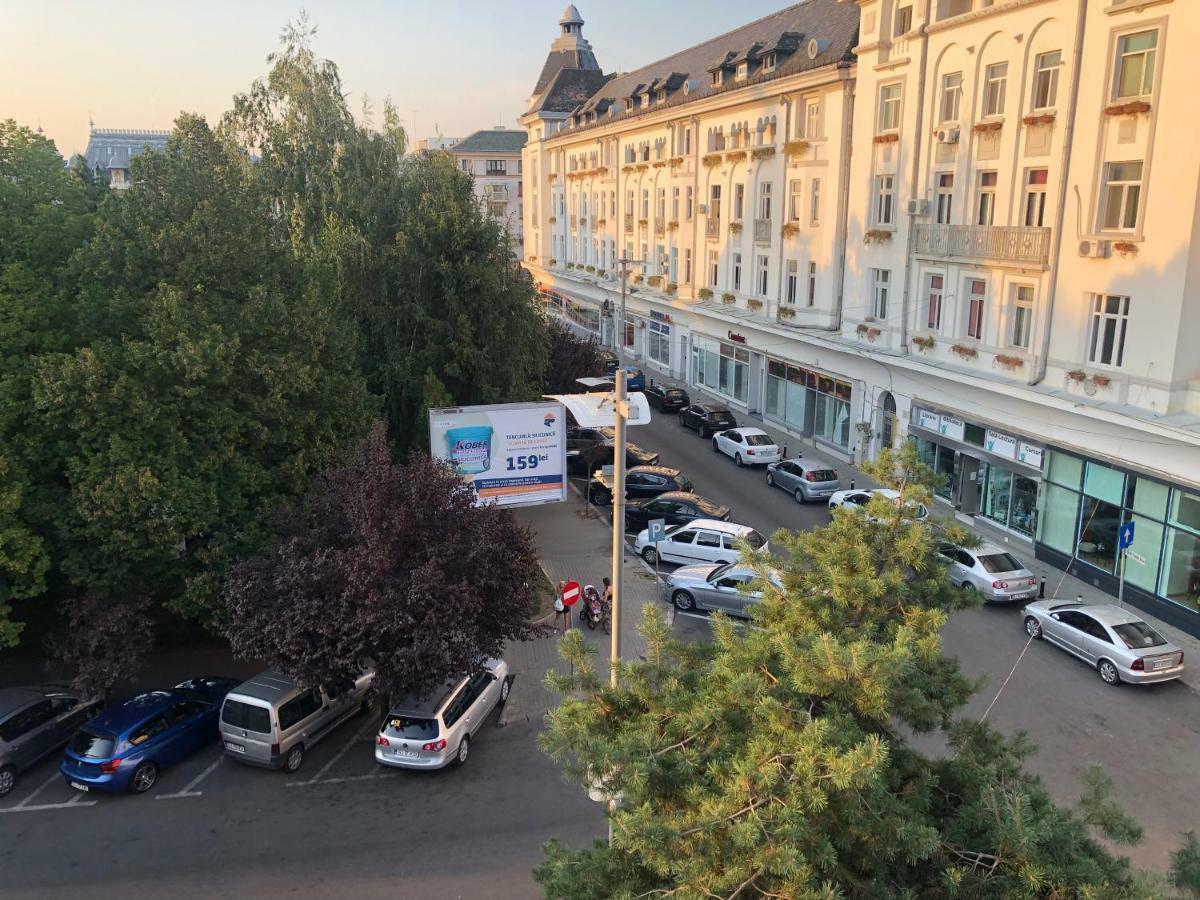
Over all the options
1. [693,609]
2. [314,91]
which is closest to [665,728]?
[693,609]

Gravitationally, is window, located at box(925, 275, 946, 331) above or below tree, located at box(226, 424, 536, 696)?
above

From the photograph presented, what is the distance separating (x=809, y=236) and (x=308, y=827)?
27.9m

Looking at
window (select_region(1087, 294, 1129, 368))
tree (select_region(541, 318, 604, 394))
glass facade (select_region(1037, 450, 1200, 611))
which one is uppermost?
window (select_region(1087, 294, 1129, 368))

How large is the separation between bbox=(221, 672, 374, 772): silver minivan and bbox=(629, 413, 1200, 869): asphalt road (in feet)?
23.2

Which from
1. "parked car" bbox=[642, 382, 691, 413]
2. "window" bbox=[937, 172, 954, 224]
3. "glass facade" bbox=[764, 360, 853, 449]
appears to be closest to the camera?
"window" bbox=[937, 172, 954, 224]

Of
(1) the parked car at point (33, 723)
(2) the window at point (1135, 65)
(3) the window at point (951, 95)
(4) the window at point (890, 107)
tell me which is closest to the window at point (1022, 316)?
(2) the window at point (1135, 65)

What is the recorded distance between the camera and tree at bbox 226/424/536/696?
1445cm

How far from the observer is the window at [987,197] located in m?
24.9

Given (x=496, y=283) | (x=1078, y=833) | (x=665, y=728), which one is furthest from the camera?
(x=496, y=283)

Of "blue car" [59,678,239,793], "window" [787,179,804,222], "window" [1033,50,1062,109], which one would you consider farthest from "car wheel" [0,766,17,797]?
"window" [787,179,804,222]

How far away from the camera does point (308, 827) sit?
13914 millimetres

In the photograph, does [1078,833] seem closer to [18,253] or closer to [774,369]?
[18,253]

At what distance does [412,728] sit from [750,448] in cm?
2097

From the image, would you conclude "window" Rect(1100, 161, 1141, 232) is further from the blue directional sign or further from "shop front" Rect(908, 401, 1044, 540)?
the blue directional sign
